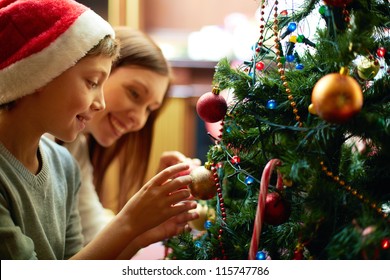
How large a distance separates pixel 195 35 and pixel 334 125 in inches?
67.5

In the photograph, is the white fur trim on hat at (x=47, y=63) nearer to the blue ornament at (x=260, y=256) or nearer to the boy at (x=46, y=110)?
the boy at (x=46, y=110)

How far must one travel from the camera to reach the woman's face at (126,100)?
1222mm

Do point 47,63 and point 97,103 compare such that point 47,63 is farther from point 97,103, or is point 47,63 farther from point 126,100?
A: point 126,100

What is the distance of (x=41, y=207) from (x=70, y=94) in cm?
23

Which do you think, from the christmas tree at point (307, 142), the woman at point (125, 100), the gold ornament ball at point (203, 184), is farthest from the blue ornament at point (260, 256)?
the woman at point (125, 100)

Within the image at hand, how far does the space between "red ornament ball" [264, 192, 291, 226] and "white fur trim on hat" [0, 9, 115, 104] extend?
0.39 meters

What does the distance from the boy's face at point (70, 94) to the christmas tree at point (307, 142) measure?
0.22m

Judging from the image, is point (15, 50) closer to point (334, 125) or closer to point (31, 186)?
point (31, 186)

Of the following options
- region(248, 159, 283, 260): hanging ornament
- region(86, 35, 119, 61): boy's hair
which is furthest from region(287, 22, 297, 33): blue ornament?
region(86, 35, 119, 61): boy's hair

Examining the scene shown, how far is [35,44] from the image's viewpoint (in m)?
0.79

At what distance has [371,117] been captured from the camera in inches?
22.6

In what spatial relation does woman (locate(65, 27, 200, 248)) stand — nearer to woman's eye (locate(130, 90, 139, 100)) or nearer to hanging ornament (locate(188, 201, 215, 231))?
woman's eye (locate(130, 90, 139, 100))

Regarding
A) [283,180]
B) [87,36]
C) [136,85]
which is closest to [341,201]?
[283,180]

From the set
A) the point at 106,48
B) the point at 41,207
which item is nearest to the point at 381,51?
the point at 106,48
